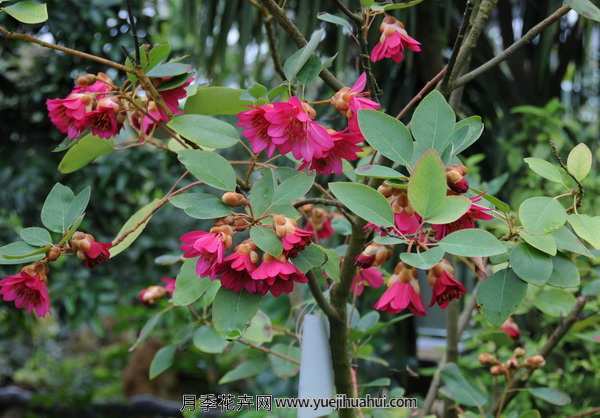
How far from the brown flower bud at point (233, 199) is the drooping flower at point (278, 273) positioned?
5 centimetres

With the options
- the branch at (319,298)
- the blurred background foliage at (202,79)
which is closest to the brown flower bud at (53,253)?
the branch at (319,298)

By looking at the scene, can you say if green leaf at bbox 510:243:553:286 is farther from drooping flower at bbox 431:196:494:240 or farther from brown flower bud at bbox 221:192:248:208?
brown flower bud at bbox 221:192:248:208

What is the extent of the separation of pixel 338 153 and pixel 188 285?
0.19 metres

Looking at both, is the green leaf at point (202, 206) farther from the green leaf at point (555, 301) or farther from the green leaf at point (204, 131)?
the green leaf at point (555, 301)

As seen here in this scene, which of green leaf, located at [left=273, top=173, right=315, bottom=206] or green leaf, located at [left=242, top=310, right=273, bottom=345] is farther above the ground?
green leaf, located at [left=273, top=173, right=315, bottom=206]

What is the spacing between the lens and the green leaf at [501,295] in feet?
1.87

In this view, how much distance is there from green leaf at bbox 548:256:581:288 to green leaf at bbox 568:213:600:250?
29 mm

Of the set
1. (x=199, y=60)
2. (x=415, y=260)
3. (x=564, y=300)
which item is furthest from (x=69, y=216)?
(x=199, y=60)

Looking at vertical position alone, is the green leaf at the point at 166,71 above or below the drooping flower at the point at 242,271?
above

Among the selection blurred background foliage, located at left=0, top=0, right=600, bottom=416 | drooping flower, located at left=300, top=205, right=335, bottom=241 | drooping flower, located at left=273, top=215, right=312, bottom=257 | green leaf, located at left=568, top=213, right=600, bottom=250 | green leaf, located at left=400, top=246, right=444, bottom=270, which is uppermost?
green leaf, located at left=400, top=246, right=444, bottom=270

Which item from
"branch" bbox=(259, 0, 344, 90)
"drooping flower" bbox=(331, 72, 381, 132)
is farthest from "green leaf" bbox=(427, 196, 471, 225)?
"branch" bbox=(259, 0, 344, 90)

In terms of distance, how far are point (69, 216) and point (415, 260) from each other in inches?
12.6

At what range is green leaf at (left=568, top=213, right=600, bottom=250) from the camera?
1.80 feet

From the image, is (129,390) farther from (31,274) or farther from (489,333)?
(31,274)
